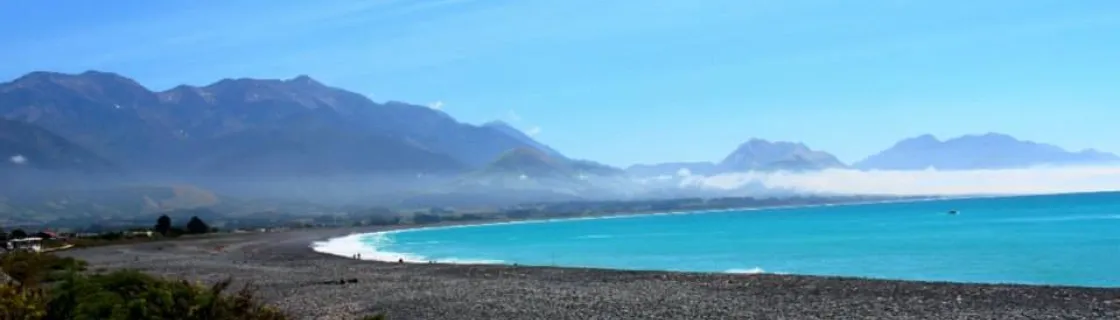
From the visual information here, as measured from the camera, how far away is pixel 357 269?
116 feet

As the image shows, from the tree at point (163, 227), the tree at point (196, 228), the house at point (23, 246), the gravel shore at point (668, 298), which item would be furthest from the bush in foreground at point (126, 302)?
the tree at point (196, 228)

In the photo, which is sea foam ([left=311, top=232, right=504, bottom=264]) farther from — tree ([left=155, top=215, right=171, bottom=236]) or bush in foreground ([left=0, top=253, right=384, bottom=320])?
bush in foreground ([left=0, top=253, right=384, bottom=320])

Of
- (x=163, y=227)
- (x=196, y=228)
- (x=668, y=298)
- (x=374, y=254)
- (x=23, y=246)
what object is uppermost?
(x=196, y=228)

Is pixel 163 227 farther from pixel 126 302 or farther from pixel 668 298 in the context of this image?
pixel 126 302

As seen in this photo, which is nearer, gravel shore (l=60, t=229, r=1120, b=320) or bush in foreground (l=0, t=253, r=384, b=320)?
bush in foreground (l=0, t=253, r=384, b=320)

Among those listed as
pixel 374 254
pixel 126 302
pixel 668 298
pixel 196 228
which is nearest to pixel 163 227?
pixel 196 228

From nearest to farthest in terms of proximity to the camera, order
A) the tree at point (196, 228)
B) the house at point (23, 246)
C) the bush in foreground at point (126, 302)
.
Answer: the bush in foreground at point (126, 302) → the house at point (23, 246) → the tree at point (196, 228)

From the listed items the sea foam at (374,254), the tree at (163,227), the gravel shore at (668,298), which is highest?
the tree at (163,227)

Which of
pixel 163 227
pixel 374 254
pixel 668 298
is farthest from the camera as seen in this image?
pixel 163 227

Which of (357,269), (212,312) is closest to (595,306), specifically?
(212,312)

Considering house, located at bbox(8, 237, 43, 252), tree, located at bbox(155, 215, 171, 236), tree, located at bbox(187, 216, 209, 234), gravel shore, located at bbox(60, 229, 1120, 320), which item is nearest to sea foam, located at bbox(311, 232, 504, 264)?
house, located at bbox(8, 237, 43, 252)

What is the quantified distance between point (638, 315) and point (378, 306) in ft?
16.0

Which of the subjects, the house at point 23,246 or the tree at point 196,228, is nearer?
the house at point 23,246

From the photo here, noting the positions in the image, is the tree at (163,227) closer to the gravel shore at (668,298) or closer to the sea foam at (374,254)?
the sea foam at (374,254)
